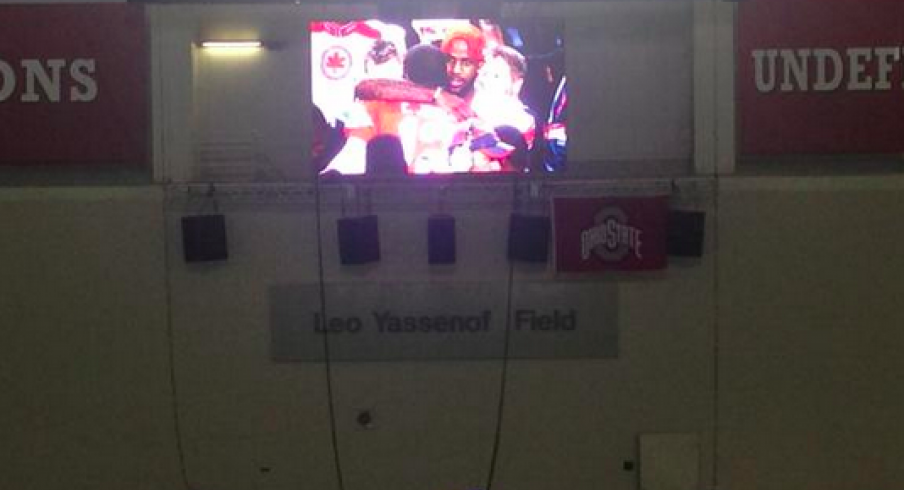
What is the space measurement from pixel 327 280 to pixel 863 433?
2.25 m

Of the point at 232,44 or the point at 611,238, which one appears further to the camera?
the point at 232,44

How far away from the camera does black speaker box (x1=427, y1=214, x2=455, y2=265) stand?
11.8 ft

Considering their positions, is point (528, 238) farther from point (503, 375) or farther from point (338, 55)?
point (338, 55)

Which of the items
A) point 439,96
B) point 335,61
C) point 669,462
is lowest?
point 669,462

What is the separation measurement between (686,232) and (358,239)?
4.25ft

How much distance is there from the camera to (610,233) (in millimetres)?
3621

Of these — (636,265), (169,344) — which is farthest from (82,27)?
(636,265)

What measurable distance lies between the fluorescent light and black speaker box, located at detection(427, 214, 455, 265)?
1.02 metres

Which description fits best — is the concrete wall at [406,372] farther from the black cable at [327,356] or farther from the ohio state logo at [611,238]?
the ohio state logo at [611,238]

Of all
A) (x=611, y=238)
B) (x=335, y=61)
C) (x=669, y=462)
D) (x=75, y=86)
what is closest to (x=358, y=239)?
(x=335, y=61)

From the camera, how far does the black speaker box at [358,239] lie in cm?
357

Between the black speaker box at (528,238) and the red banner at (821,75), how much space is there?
2.87 feet

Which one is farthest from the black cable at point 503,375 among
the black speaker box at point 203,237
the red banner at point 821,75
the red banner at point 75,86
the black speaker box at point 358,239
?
the red banner at point 75,86

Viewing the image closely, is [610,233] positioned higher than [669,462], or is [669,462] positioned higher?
[610,233]
